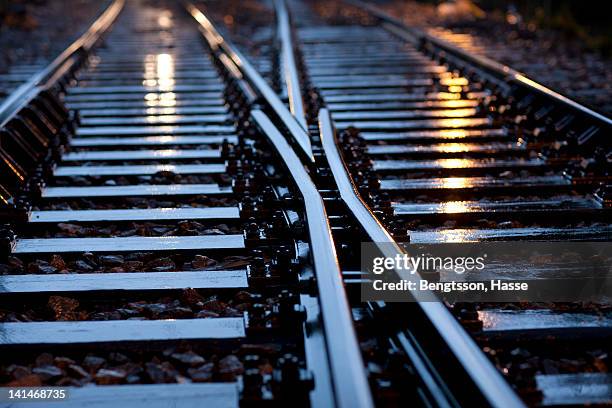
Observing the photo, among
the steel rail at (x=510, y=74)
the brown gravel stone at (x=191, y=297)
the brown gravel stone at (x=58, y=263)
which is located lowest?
the brown gravel stone at (x=191, y=297)

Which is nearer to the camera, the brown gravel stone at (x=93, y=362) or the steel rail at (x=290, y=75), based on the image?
the brown gravel stone at (x=93, y=362)

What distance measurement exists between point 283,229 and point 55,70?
16.0 ft

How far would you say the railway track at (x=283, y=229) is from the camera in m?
2.71

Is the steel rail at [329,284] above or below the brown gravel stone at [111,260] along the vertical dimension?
above

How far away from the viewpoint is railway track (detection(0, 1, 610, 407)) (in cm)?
271

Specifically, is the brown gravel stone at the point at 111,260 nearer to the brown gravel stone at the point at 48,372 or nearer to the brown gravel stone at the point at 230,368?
the brown gravel stone at the point at 48,372

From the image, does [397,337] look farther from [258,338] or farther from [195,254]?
[195,254]

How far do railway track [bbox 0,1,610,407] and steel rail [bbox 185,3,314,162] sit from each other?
29 millimetres

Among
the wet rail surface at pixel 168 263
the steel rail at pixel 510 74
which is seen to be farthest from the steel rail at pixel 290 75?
the steel rail at pixel 510 74

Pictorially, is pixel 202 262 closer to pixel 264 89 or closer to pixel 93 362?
pixel 93 362

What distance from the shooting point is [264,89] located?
6.51 meters

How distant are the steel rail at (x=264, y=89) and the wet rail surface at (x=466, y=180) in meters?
0.11

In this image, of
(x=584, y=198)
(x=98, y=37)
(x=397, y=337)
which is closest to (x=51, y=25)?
(x=98, y=37)

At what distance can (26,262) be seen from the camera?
153 inches
